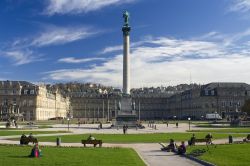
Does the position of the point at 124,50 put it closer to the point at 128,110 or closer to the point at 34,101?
the point at 128,110

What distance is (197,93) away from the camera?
654 feet

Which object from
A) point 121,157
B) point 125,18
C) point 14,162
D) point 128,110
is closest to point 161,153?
point 121,157

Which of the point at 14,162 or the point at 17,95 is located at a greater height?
the point at 17,95

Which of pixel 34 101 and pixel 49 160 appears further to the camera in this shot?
pixel 34 101

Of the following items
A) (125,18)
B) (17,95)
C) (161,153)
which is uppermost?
(125,18)

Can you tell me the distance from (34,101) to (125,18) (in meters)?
81.0

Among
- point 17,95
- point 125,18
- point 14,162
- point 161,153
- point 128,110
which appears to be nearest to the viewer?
point 14,162

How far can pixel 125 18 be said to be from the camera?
116500 mm

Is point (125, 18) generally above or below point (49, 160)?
above

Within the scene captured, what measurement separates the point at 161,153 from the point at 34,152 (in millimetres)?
10637

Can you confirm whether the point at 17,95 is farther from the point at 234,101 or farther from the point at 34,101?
the point at 234,101

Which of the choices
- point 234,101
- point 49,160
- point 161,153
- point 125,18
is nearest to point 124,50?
point 125,18

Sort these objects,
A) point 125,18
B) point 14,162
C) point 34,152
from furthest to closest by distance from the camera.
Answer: point 125,18 → point 34,152 → point 14,162

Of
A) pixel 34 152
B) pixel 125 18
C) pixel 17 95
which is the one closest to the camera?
pixel 34 152
